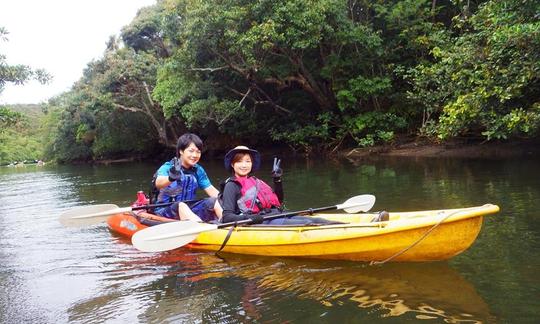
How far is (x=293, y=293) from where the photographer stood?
379 cm

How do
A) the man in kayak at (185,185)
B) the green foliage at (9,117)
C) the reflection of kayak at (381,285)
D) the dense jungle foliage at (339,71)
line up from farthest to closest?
the green foliage at (9,117), the dense jungle foliage at (339,71), the man in kayak at (185,185), the reflection of kayak at (381,285)

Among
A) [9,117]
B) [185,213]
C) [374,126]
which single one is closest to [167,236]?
[185,213]

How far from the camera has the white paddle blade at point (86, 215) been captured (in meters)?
6.50

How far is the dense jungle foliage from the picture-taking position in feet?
30.2

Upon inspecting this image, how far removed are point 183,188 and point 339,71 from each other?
41.1 feet

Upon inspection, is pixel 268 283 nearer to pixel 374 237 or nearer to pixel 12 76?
pixel 374 237

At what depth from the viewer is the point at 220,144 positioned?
26.4 m

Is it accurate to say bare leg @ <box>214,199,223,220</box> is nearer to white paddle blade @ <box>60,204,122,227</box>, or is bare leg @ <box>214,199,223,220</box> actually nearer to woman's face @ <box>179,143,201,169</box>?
woman's face @ <box>179,143,201,169</box>

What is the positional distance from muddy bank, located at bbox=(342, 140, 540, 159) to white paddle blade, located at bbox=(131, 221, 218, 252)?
10.9m

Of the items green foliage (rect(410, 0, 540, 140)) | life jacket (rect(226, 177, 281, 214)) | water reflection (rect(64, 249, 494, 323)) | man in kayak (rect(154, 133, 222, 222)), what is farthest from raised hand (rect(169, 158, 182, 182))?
green foliage (rect(410, 0, 540, 140))

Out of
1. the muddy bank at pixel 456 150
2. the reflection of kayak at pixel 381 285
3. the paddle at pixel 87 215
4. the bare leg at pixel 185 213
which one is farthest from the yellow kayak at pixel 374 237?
the muddy bank at pixel 456 150

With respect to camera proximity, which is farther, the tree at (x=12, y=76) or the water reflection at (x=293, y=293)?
the tree at (x=12, y=76)

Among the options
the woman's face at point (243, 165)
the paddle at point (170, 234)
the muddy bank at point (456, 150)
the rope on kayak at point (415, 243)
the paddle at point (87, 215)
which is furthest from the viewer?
the muddy bank at point (456, 150)

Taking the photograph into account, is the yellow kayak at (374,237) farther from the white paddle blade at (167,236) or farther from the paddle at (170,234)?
the white paddle blade at (167,236)
